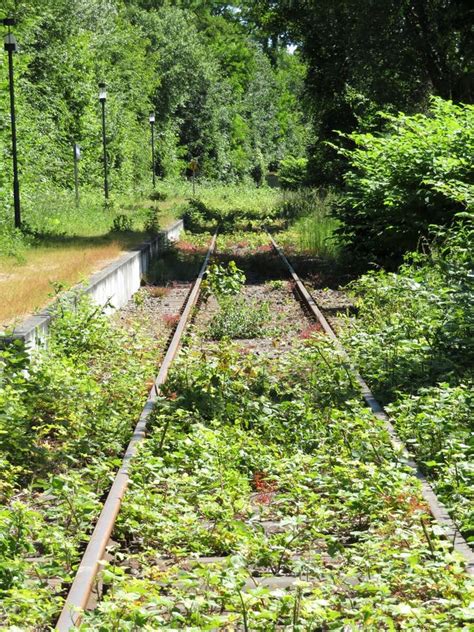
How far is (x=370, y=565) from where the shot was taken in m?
4.55

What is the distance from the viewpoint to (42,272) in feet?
49.1

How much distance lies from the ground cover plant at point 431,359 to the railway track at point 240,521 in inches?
7.2

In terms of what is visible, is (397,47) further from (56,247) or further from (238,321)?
(238,321)

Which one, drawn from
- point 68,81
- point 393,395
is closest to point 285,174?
point 68,81

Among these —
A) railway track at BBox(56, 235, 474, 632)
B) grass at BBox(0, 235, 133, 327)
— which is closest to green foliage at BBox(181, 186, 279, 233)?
grass at BBox(0, 235, 133, 327)

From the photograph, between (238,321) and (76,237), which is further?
(76,237)

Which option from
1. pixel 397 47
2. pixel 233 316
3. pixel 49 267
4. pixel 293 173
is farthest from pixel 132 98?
pixel 233 316

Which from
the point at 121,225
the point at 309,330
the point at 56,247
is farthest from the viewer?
the point at 121,225

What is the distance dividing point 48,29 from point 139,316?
28920 mm

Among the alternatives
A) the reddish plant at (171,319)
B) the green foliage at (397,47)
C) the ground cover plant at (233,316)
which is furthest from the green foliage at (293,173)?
the reddish plant at (171,319)

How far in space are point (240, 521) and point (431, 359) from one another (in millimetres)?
4346

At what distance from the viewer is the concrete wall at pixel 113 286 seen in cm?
956

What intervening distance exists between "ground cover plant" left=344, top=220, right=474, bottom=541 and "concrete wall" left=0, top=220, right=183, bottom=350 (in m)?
3.24

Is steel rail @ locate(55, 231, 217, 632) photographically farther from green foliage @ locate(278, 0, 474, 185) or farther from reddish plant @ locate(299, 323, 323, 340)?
green foliage @ locate(278, 0, 474, 185)
